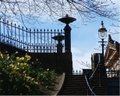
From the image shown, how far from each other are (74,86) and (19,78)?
507 cm

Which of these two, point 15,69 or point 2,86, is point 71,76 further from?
point 2,86

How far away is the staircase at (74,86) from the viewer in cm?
2136

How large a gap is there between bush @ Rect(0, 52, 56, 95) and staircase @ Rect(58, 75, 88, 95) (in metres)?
0.77

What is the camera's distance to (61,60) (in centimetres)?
2670

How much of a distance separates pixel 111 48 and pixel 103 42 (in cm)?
1145

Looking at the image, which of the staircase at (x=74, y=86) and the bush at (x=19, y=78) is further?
the staircase at (x=74, y=86)

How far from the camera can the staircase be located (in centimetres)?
2136

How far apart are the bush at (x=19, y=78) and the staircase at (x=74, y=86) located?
0.77 m

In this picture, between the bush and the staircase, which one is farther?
Result: the staircase

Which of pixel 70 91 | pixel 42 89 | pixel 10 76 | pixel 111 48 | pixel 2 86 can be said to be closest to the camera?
pixel 2 86

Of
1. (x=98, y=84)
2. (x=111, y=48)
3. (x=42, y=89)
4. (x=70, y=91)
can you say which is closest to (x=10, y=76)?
(x=42, y=89)

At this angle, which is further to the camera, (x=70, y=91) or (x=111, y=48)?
(x=111, y=48)

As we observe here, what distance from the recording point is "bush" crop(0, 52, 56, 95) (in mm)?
17031

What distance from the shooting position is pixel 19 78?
714 inches
